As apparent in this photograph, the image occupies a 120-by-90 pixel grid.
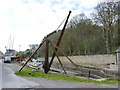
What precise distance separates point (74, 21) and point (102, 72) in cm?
2598

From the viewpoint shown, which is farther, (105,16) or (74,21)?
(74,21)

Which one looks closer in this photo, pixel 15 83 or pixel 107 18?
pixel 15 83

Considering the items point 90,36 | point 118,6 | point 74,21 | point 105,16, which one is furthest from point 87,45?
point 118,6

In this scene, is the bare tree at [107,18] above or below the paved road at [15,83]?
above

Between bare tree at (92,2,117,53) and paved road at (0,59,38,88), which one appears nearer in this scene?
paved road at (0,59,38,88)

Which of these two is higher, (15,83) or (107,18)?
(107,18)

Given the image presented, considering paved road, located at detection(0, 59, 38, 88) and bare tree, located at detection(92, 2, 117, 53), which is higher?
bare tree, located at detection(92, 2, 117, 53)

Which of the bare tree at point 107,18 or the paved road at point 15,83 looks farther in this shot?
the bare tree at point 107,18

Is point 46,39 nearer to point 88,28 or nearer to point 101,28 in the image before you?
point 101,28

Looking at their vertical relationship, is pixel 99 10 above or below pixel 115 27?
above

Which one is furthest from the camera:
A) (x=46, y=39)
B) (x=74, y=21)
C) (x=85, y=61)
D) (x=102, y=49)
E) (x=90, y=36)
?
(x=74, y=21)

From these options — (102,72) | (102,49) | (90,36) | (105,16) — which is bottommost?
(102,72)

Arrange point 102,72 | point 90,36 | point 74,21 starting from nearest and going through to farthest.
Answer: point 102,72
point 90,36
point 74,21

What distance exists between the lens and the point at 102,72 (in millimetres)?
21219
